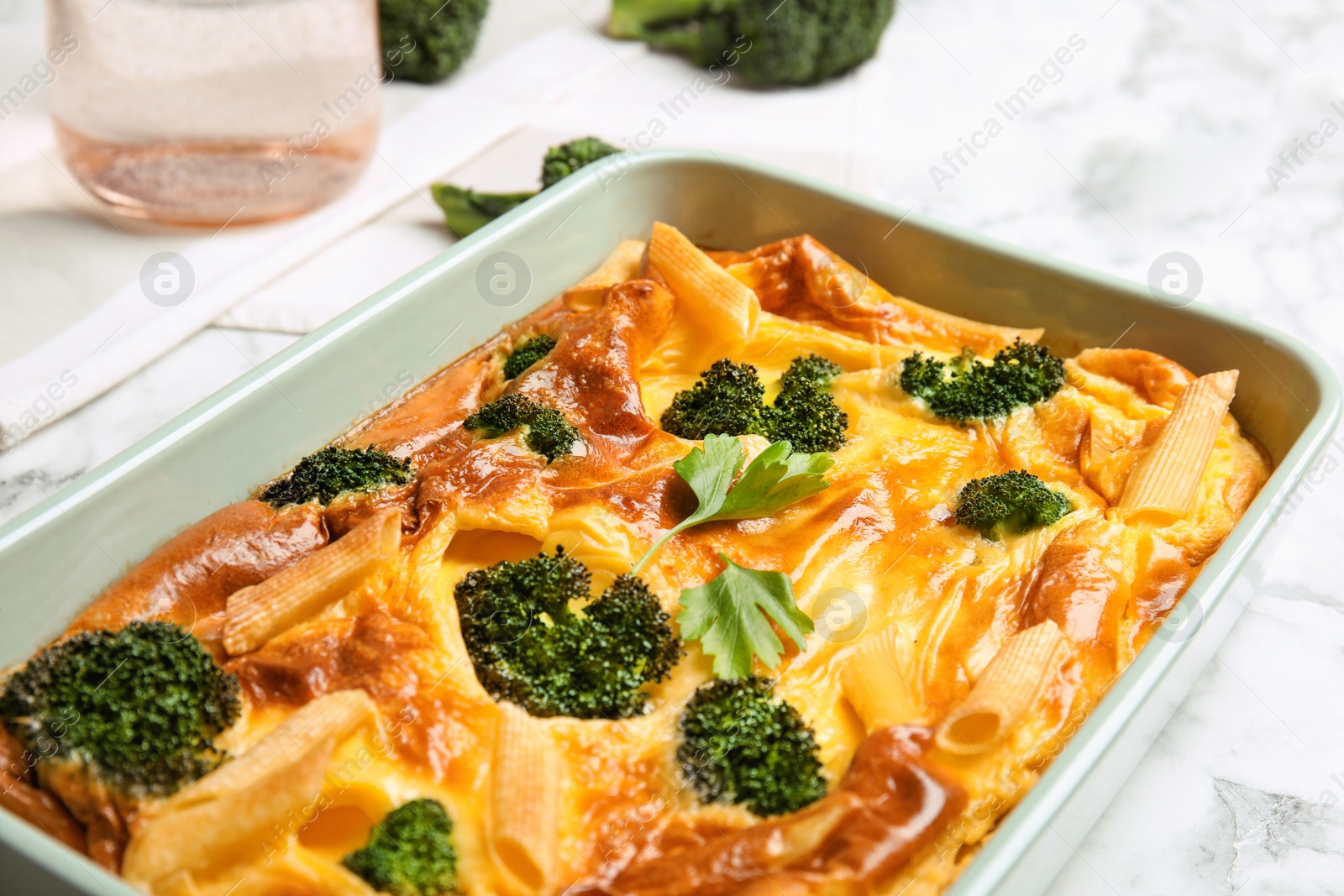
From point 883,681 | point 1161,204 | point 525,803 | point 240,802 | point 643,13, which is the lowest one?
point 1161,204

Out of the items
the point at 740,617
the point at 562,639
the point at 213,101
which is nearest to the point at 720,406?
the point at 740,617

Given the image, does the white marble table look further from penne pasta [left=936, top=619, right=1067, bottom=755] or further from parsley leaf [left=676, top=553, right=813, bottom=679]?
parsley leaf [left=676, top=553, right=813, bottom=679]

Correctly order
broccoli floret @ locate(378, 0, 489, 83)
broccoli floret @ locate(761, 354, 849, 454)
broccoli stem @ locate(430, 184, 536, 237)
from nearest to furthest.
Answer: broccoli floret @ locate(761, 354, 849, 454)
broccoli stem @ locate(430, 184, 536, 237)
broccoli floret @ locate(378, 0, 489, 83)

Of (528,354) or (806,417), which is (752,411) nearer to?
(806,417)

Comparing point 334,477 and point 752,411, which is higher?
point 334,477

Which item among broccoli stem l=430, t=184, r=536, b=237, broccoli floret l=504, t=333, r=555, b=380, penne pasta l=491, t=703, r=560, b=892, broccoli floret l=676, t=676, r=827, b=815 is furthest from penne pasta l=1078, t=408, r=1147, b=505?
broccoli stem l=430, t=184, r=536, b=237

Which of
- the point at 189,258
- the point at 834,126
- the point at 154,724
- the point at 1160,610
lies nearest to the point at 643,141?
the point at 834,126

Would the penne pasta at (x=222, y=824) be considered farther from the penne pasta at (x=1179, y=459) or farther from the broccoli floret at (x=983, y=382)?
the penne pasta at (x=1179, y=459)
